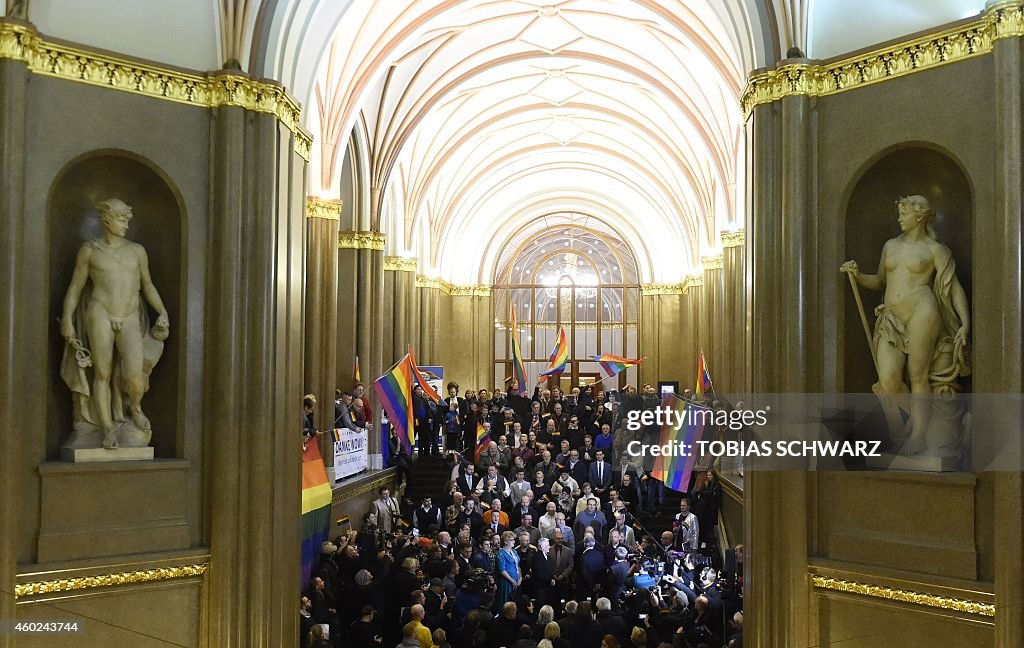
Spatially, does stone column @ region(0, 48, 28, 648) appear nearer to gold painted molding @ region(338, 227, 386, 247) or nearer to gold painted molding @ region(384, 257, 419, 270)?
gold painted molding @ region(338, 227, 386, 247)

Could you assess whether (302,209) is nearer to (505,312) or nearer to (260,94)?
(260,94)

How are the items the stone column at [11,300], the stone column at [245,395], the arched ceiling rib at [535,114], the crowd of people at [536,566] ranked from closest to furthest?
the stone column at [11,300], the stone column at [245,395], the crowd of people at [536,566], the arched ceiling rib at [535,114]

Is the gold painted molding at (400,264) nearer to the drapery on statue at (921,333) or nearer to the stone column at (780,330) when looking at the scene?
the stone column at (780,330)

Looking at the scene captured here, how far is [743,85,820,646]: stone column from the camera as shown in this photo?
825 centimetres

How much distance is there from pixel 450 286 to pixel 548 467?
18854mm

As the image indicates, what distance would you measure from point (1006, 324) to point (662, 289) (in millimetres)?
25913

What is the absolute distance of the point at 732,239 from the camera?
19562 mm

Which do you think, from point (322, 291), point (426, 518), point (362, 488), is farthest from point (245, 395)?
A: point (322, 291)

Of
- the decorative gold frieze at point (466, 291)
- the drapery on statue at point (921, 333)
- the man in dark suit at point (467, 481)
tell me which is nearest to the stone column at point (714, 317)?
the man in dark suit at point (467, 481)

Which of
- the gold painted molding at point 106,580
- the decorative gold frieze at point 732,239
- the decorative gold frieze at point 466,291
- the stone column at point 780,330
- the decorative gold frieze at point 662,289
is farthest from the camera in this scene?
the decorative gold frieze at point 466,291

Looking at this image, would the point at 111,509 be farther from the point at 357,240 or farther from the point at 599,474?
the point at 357,240

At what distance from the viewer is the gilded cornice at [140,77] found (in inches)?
306

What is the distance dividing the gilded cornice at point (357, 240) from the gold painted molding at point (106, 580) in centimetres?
1113

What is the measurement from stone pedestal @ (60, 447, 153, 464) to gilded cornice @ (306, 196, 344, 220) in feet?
26.4
